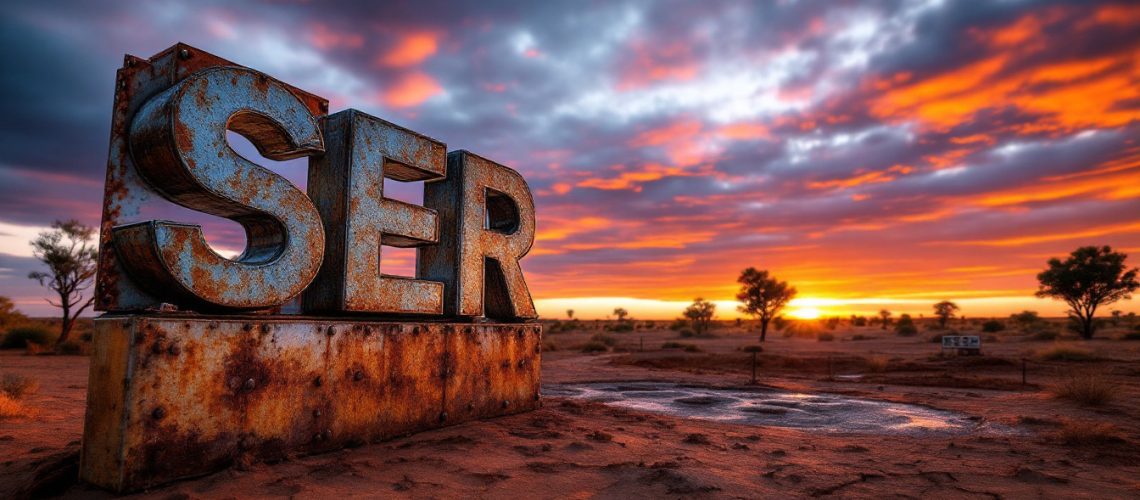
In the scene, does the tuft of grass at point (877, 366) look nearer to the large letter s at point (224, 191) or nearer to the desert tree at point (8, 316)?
the large letter s at point (224, 191)

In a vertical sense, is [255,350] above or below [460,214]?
below

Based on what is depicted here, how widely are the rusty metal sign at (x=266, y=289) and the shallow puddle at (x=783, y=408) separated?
321 centimetres

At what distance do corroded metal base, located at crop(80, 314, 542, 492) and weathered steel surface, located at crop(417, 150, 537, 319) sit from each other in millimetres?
503

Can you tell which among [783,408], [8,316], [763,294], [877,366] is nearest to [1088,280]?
[763,294]

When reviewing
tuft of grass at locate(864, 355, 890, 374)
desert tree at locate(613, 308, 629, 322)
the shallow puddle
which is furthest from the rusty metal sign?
desert tree at locate(613, 308, 629, 322)

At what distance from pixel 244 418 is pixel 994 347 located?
32.5m

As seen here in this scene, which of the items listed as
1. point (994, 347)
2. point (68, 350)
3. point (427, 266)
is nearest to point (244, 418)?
point (427, 266)

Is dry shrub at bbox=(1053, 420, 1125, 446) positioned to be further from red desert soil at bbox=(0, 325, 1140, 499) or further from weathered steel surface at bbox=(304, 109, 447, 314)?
weathered steel surface at bbox=(304, 109, 447, 314)

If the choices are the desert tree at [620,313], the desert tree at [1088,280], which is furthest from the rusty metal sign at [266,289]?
the desert tree at [620,313]

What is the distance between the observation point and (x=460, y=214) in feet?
19.4

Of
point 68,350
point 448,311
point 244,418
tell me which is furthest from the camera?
point 68,350

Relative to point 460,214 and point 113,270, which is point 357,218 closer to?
point 460,214

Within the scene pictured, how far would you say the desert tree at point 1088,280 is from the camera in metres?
37.0

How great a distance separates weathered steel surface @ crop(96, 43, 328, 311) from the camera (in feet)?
11.9
